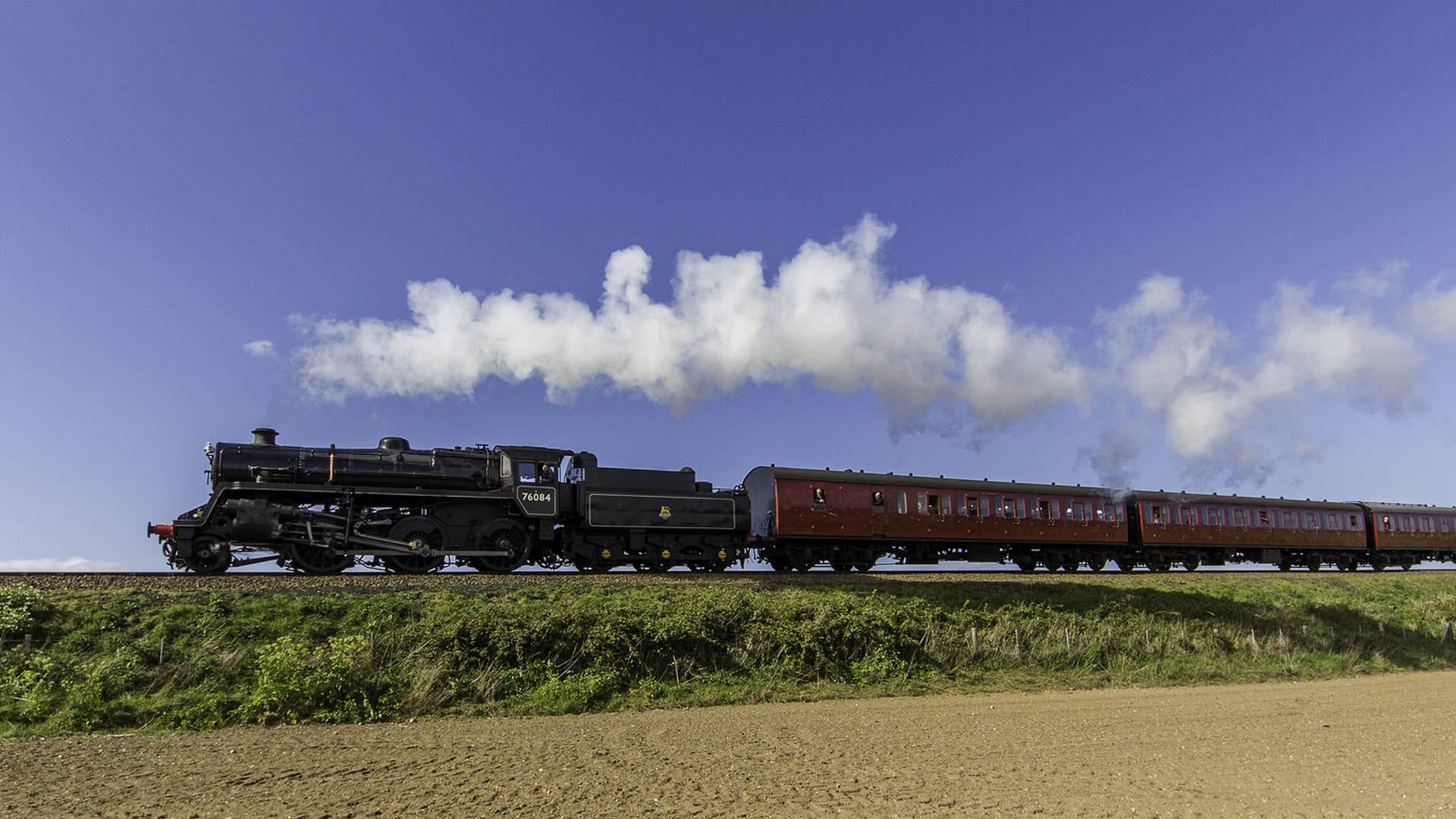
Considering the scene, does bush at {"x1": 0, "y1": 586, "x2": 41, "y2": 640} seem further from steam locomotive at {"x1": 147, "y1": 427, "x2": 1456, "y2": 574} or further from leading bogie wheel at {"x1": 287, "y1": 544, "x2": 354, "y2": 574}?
leading bogie wheel at {"x1": 287, "y1": 544, "x2": 354, "y2": 574}

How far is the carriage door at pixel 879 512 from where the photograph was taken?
977 inches

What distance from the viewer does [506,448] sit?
19.5 m

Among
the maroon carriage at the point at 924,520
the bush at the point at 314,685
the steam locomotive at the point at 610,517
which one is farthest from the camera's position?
the maroon carriage at the point at 924,520

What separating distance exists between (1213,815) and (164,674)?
1326 cm

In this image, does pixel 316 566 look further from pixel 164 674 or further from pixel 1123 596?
pixel 1123 596

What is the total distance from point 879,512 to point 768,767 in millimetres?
16000

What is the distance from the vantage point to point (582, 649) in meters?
13.4

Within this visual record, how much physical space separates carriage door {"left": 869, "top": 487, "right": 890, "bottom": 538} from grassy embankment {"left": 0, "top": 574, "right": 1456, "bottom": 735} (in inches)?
195

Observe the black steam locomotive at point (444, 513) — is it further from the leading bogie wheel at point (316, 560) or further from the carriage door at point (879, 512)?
the carriage door at point (879, 512)

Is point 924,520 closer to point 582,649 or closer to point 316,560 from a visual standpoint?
point 582,649

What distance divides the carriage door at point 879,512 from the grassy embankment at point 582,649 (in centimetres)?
496

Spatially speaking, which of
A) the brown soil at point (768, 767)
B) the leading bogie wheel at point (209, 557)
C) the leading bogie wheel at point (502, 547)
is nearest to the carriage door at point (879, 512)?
the leading bogie wheel at point (502, 547)

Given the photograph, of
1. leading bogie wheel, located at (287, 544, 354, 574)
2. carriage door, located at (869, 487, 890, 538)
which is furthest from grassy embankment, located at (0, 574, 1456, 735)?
carriage door, located at (869, 487, 890, 538)

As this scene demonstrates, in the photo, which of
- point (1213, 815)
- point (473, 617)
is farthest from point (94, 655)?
point (1213, 815)
